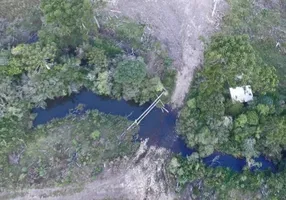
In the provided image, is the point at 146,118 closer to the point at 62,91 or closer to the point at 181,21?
the point at 62,91

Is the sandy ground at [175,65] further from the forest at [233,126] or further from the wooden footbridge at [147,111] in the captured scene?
the forest at [233,126]

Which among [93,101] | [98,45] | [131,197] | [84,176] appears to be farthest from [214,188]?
[98,45]


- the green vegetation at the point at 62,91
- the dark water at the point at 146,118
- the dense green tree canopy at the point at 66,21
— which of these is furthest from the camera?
the dark water at the point at 146,118

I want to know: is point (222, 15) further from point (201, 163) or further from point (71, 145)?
point (71, 145)

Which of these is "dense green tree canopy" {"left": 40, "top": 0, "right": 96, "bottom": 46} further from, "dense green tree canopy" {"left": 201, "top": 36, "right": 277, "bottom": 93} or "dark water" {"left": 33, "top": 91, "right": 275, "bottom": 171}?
"dense green tree canopy" {"left": 201, "top": 36, "right": 277, "bottom": 93}

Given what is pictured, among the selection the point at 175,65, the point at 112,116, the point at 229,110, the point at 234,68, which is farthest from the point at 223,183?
the point at 175,65

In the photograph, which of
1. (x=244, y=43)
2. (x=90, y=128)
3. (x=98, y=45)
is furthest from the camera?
(x=98, y=45)

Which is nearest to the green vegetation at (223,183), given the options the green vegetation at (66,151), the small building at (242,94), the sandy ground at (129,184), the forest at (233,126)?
the forest at (233,126)
